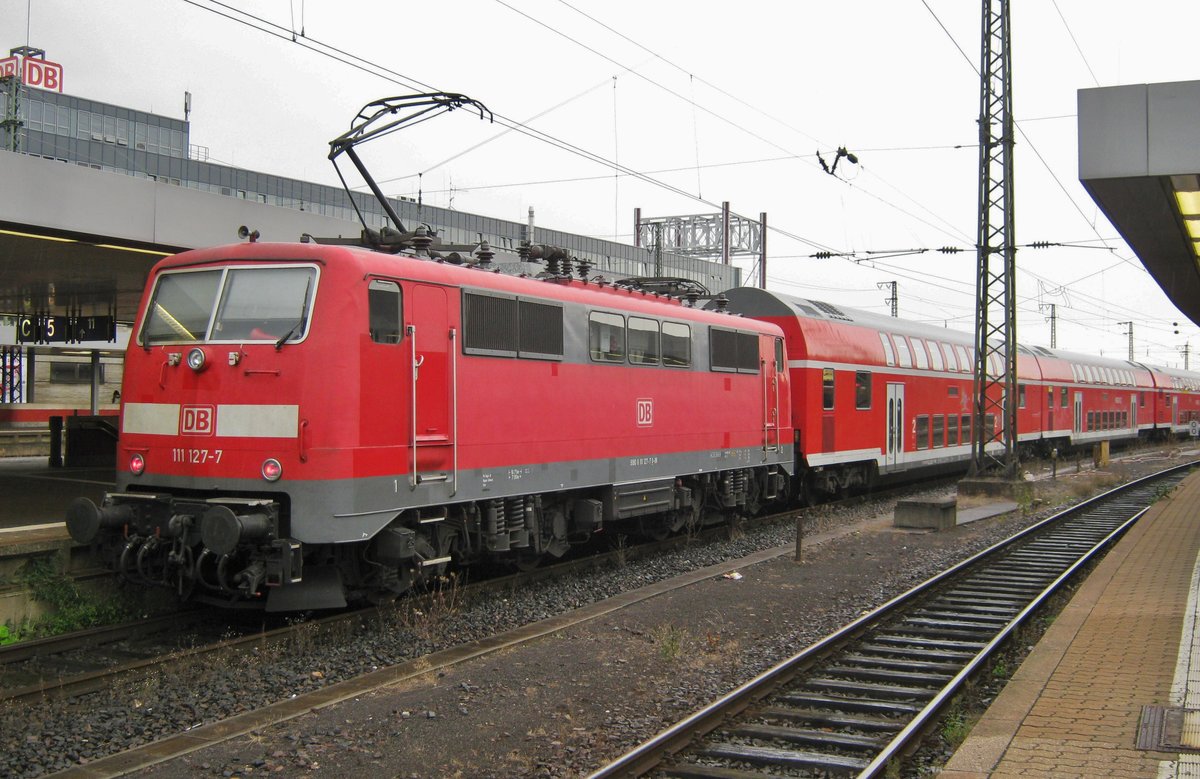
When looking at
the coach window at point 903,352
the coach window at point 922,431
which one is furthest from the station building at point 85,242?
the coach window at point 922,431

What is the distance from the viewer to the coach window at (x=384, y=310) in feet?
29.4

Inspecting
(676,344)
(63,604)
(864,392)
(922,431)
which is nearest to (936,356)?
(922,431)

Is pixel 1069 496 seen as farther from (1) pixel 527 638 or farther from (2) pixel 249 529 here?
(2) pixel 249 529

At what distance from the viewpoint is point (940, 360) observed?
24938mm

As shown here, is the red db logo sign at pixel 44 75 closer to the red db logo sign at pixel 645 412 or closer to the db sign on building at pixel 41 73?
the db sign on building at pixel 41 73

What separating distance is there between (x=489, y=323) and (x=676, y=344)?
4.13m

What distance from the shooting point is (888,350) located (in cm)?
2209

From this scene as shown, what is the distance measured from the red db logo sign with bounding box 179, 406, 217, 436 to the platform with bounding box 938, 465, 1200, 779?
6430mm

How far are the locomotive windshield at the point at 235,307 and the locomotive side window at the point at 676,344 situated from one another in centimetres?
582

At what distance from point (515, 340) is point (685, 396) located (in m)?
3.98

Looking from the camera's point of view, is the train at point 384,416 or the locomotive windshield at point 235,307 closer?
the train at point 384,416

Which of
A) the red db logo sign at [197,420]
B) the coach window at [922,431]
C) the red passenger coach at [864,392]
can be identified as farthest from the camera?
the coach window at [922,431]

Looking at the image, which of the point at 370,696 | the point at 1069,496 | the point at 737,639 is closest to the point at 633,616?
the point at 737,639

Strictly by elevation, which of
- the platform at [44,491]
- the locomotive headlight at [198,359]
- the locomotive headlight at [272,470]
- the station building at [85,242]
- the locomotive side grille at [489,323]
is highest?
the station building at [85,242]
